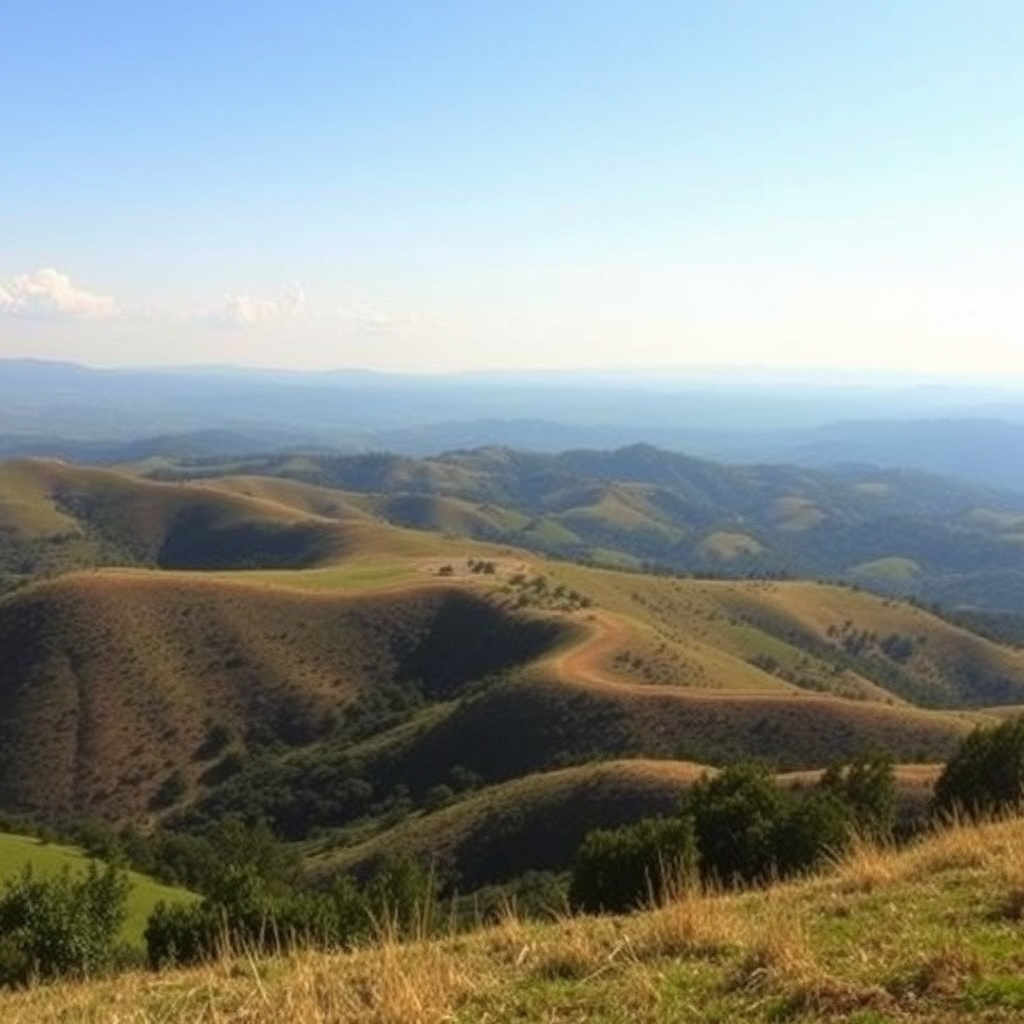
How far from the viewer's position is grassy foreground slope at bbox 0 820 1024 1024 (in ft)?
24.9

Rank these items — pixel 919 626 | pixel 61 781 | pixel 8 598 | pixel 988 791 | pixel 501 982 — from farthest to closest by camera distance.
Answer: pixel 919 626 < pixel 8 598 < pixel 61 781 < pixel 988 791 < pixel 501 982

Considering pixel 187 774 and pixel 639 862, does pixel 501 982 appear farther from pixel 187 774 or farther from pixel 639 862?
pixel 187 774

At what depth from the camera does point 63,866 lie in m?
52.2

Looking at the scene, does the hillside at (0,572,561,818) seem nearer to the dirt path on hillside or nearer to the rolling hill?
the rolling hill

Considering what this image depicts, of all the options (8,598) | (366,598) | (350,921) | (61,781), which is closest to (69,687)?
(61,781)

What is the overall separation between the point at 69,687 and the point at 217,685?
1344cm

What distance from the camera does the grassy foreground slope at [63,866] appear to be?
52.2 meters

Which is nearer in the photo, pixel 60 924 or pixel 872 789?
pixel 60 924

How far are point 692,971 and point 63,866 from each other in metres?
50.4

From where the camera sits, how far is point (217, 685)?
4321 inches

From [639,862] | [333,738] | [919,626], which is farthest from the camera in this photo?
[919,626]

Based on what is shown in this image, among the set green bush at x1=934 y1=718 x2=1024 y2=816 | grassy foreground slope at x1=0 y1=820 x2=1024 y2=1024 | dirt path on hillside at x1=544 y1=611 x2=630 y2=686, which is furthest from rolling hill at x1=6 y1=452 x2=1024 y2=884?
grassy foreground slope at x1=0 y1=820 x2=1024 y2=1024

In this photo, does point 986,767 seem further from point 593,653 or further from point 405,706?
point 405,706

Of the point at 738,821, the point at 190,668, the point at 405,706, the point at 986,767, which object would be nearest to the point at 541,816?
the point at 986,767
